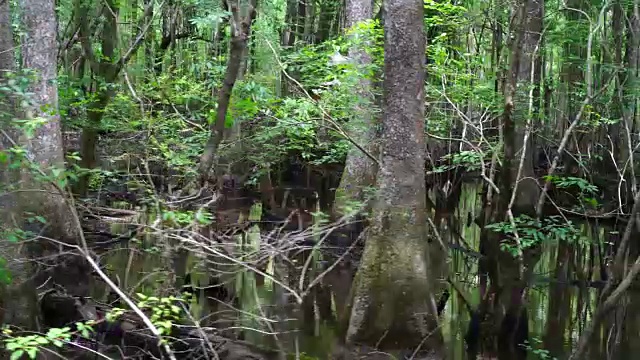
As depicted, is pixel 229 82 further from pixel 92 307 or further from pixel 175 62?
pixel 175 62

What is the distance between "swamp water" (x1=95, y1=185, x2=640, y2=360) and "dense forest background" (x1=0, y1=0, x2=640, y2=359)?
1.5 inches

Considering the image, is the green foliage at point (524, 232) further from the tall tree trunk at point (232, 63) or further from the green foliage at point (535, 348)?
the tall tree trunk at point (232, 63)

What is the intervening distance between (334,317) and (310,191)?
787 cm

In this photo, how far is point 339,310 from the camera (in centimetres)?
763

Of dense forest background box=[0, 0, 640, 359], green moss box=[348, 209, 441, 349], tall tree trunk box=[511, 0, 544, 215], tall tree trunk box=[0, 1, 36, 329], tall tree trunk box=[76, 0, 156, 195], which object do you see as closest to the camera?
dense forest background box=[0, 0, 640, 359]

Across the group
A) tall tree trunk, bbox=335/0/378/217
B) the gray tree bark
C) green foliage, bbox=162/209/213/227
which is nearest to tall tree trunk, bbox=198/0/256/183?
green foliage, bbox=162/209/213/227

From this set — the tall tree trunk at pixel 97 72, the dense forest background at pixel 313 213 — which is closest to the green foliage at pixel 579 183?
the dense forest background at pixel 313 213

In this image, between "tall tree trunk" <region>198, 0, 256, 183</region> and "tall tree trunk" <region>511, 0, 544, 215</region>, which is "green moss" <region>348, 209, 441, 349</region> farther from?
"tall tree trunk" <region>511, 0, 544, 215</region>

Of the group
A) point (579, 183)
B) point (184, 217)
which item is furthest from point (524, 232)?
point (184, 217)

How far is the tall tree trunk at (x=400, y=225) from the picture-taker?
5.41 m

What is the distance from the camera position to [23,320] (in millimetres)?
4789

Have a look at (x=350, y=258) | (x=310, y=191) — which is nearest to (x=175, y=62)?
(x=310, y=191)

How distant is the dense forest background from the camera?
4566 millimetres

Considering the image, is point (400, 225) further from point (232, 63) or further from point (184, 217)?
point (232, 63)
